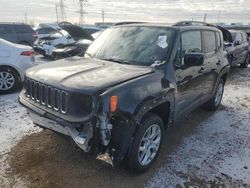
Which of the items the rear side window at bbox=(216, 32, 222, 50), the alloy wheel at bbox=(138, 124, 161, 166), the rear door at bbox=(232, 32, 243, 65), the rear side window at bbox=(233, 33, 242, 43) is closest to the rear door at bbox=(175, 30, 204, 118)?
the alloy wheel at bbox=(138, 124, 161, 166)

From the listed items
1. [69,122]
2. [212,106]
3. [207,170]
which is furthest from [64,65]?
[212,106]

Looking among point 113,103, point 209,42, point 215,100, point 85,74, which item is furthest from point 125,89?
point 215,100

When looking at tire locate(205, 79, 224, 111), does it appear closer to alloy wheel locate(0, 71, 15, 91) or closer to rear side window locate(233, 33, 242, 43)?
alloy wheel locate(0, 71, 15, 91)

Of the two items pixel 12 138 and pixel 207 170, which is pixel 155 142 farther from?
pixel 12 138

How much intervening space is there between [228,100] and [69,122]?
5313 millimetres

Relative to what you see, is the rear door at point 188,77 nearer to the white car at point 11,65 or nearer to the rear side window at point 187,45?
the rear side window at point 187,45

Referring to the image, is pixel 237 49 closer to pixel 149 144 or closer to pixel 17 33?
pixel 149 144

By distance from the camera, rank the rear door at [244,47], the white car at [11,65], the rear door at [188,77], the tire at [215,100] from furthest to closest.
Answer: the rear door at [244,47] → the white car at [11,65] → the tire at [215,100] → the rear door at [188,77]

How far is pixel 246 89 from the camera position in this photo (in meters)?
8.41

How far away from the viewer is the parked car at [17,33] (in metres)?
12.9

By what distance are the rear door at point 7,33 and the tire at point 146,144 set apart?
A: 1132 cm

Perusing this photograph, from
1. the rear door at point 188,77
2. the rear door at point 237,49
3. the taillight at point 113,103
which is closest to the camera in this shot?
the taillight at point 113,103

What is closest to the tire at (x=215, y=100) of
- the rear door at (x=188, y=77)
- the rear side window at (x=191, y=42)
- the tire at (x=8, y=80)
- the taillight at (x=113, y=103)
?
the rear door at (x=188, y=77)

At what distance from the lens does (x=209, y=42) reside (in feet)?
17.1
